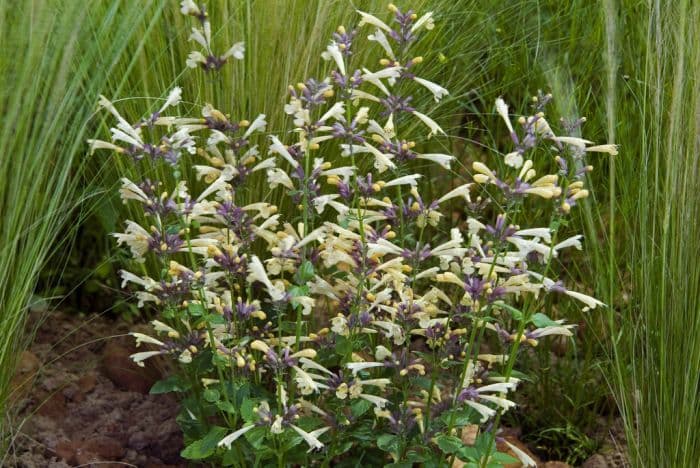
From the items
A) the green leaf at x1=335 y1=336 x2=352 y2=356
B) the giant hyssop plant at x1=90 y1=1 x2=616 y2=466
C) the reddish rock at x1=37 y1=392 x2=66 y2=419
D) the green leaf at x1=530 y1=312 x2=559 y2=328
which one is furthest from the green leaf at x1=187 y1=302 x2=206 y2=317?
the reddish rock at x1=37 y1=392 x2=66 y2=419

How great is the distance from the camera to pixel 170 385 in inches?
81.7

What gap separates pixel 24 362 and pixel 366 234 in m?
1.35

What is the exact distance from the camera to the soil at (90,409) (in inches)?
99.0

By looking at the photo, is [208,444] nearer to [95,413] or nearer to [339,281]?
[339,281]

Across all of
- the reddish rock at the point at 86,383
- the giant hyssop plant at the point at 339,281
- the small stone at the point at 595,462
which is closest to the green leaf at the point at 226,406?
the giant hyssop plant at the point at 339,281

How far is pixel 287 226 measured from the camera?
1.99 m

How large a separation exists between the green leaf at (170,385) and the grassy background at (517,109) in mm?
316

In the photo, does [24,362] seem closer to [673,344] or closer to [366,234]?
[366,234]

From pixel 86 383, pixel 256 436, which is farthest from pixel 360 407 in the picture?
pixel 86 383

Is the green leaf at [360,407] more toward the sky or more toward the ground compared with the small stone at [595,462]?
more toward the sky

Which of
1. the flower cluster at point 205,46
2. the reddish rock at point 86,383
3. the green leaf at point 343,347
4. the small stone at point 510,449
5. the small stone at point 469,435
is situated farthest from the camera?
the reddish rock at point 86,383

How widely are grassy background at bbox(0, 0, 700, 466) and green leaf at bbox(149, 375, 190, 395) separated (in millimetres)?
316

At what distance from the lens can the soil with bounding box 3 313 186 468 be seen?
252 cm

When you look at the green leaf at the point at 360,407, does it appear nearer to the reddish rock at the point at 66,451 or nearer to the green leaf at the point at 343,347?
the green leaf at the point at 343,347
